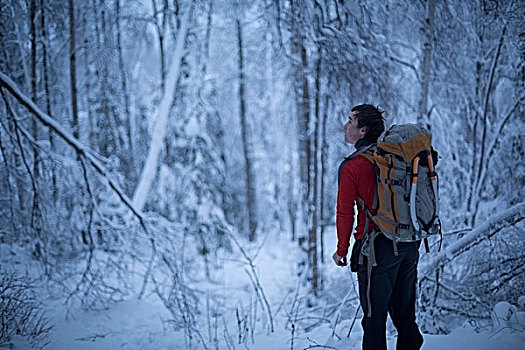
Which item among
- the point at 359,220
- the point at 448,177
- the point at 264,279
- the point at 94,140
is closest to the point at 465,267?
the point at 448,177

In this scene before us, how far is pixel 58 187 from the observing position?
4.79 metres

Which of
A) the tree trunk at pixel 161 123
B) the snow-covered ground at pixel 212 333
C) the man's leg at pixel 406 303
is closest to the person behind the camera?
the man's leg at pixel 406 303

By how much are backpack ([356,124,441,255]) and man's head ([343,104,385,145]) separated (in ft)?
0.63

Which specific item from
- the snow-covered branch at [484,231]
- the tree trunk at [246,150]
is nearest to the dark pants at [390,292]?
the snow-covered branch at [484,231]

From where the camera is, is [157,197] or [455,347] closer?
[455,347]

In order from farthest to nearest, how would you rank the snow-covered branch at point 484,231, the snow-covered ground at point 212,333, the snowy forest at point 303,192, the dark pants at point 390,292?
the snowy forest at point 303,192 → the snow-covered branch at point 484,231 → the snow-covered ground at point 212,333 → the dark pants at point 390,292

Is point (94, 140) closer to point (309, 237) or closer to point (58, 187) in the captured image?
point (58, 187)

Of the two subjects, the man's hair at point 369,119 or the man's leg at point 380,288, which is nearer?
the man's leg at point 380,288

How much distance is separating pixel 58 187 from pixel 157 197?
5.11 m

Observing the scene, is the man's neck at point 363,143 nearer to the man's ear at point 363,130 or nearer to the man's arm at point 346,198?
the man's ear at point 363,130

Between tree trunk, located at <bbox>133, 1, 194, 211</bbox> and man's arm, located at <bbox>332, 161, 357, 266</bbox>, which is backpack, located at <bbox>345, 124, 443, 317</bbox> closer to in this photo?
man's arm, located at <bbox>332, 161, 357, 266</bbox>

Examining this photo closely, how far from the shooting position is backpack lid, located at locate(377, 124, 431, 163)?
223 centimetres

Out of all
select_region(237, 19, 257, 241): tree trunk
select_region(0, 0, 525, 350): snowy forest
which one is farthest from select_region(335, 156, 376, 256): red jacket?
select_region(237, 19, 257, 241): tree trunk

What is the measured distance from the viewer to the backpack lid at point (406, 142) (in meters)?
2.23
